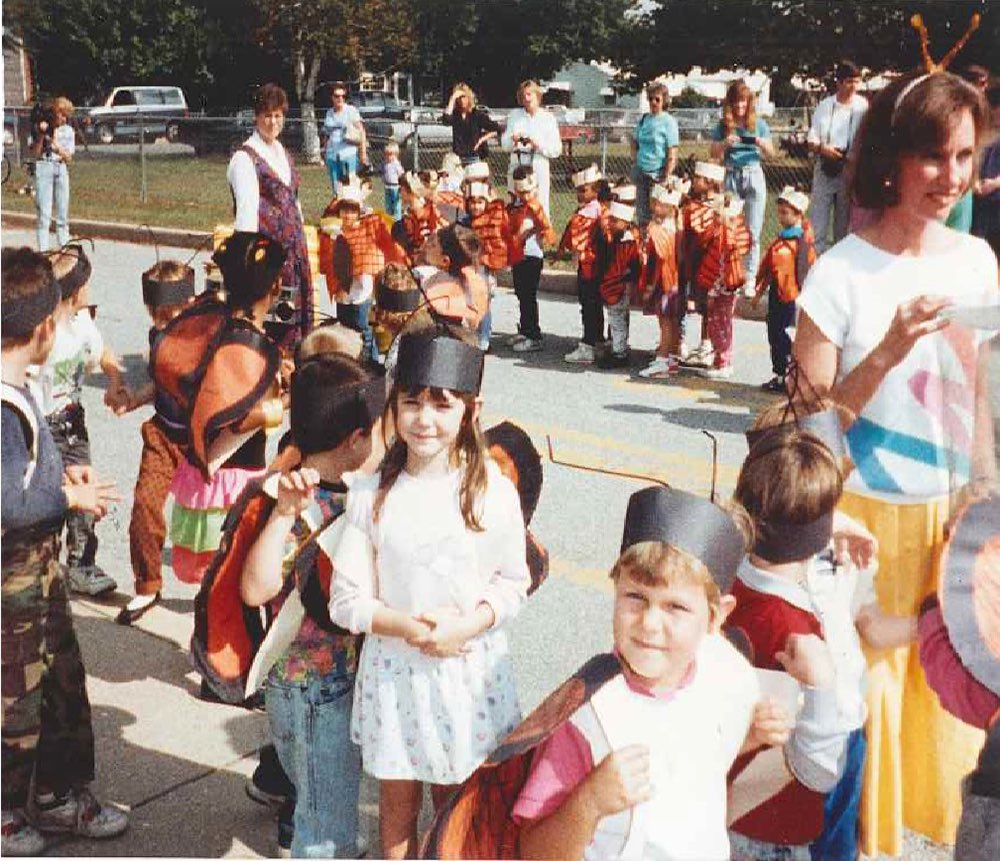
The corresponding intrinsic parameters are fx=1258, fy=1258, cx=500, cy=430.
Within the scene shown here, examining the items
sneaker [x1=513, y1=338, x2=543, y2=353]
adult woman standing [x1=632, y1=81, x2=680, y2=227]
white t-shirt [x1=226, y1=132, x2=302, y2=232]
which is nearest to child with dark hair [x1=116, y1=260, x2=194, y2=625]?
white t-shirt [x1=226, y1=132, x2=302, y2=232]

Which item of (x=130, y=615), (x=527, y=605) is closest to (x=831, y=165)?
(x=527, y=605)

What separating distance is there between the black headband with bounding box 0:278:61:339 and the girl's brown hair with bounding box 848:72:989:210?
1643mm

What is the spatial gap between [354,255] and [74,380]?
3.72 meters

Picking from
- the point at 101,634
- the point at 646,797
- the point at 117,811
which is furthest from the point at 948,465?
the point at 101,634

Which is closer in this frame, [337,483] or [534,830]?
[534,830]

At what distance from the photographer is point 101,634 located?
157 inches

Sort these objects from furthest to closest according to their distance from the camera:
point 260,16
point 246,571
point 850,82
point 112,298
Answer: point 112,298, point 850,82, point 260,16, point 246,571

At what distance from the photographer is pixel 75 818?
2908mm

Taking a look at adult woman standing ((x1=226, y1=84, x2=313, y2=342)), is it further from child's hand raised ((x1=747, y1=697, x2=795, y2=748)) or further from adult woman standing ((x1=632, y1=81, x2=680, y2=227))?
adult woman standing ((x1=632, y1=81, x2=680, y2=227))

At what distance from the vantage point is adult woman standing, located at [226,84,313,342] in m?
5.55

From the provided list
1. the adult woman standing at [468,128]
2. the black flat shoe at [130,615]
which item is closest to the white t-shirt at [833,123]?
the adult woman standing at [468,128]

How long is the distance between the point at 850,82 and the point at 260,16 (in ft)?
15.4

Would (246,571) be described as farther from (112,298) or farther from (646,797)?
(112,298)

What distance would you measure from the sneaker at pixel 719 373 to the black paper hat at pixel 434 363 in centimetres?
515
